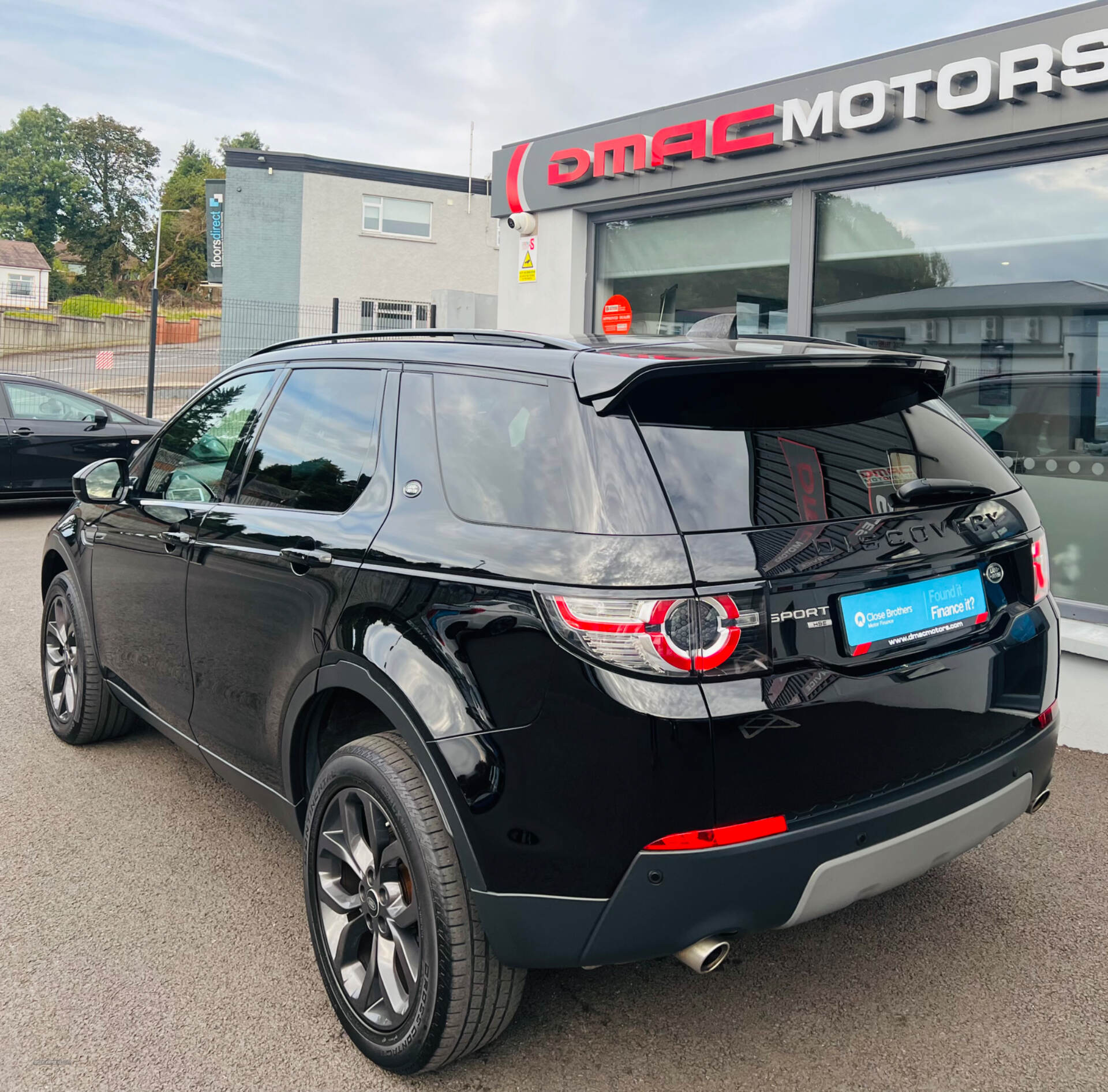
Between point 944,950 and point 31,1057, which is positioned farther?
point 944,950

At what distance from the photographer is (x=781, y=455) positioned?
2.42m

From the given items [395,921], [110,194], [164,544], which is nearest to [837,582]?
Answer: [395,921]

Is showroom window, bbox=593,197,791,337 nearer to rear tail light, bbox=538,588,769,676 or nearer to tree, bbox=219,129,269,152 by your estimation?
rear tail light, bbox=538,588,769,676

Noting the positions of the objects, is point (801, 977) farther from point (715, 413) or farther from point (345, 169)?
point (345, 169)

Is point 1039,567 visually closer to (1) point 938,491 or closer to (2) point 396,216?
(1) point 938,491

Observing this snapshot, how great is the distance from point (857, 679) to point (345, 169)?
34.9 meters

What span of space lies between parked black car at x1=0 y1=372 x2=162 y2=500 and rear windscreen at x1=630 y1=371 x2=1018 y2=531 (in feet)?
34.7

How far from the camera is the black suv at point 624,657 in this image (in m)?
2.19

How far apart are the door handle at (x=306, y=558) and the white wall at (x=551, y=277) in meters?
6.27

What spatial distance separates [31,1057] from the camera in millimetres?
2619

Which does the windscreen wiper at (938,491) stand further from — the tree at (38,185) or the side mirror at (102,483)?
the tree at (38,185)

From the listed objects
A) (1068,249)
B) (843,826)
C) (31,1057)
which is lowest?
(31,1057)

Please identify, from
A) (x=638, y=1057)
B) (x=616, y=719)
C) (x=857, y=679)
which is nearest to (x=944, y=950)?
(x=638, y=1057)

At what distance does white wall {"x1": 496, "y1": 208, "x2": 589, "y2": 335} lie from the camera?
29.9ft
